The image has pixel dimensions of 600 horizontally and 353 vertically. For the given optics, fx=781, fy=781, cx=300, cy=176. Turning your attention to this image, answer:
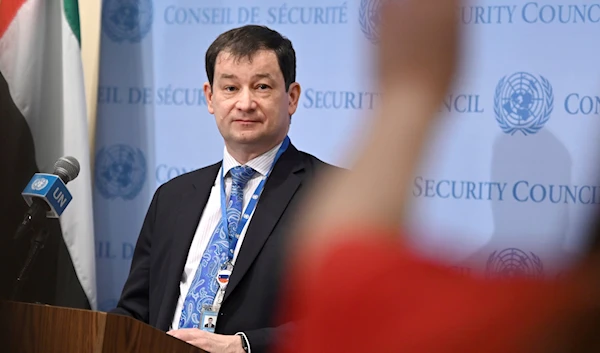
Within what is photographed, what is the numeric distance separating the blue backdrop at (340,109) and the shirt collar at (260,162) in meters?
0.42

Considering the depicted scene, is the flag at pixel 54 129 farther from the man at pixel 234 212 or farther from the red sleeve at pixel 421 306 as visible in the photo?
the red sleeve at pixel 421 306

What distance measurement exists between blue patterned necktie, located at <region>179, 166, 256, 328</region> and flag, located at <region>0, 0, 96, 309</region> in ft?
4.29

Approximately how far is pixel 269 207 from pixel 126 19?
1.86 metres

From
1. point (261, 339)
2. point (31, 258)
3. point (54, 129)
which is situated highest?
point (54, 129)

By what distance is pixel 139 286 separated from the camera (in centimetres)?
322

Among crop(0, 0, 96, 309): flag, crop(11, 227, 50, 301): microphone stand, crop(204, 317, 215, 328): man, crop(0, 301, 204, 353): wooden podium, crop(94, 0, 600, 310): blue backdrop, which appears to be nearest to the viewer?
crop(0, 301, 204, 353): wooden podium

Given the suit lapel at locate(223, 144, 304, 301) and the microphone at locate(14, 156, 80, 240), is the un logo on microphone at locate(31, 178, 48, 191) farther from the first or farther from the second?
the suit lapel at locate(223, 144, 304, 301)

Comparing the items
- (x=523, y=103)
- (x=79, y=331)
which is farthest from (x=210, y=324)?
(x=523, y=103)

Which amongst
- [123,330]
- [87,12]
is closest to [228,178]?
[123,330]

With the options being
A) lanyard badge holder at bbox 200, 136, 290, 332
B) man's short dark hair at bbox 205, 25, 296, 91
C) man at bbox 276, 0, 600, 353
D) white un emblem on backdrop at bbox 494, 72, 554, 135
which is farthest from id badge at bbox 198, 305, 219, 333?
man at bbox 276, 0, 600, 353

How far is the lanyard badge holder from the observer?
2895 mm

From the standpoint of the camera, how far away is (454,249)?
0.67 m

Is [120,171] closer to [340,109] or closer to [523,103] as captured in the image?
[340,109]

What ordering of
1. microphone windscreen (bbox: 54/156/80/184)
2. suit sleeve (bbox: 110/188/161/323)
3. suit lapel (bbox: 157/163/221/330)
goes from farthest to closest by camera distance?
suit sleeve (bbox: 110/188/161/323), suit lapel (bbox: 157/163/221/330), microphone windscreen (bbox: 54/156/80/184)
